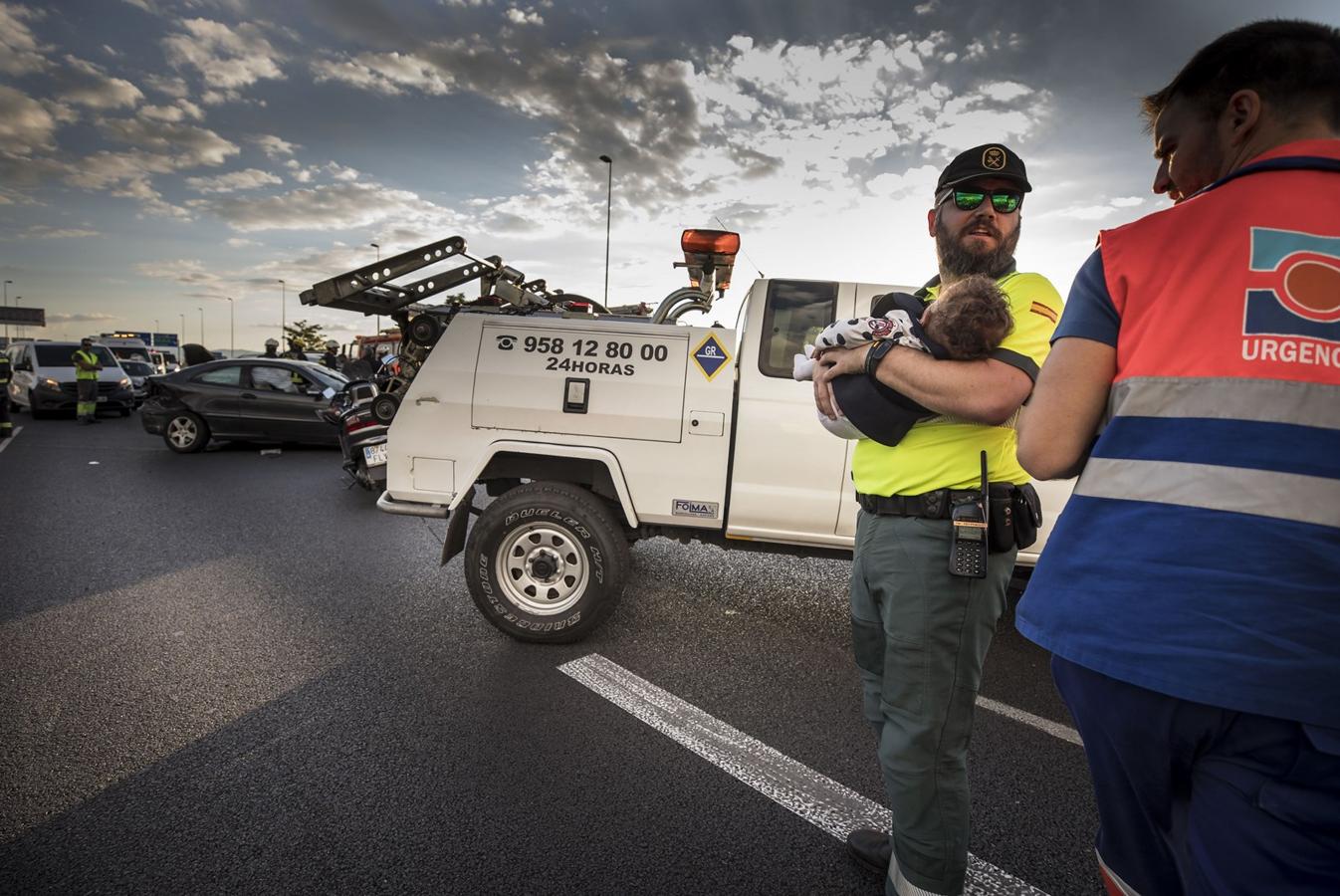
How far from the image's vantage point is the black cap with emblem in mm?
1806

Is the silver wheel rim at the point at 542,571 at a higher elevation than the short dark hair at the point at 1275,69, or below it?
below

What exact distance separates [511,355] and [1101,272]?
125 inches

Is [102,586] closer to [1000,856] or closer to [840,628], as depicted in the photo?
[840,628]

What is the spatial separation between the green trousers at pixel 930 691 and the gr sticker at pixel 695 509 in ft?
6.77

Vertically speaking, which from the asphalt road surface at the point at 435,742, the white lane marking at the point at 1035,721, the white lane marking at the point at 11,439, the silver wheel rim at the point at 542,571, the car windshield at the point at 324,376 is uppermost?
the car windshield at the point at 324,376

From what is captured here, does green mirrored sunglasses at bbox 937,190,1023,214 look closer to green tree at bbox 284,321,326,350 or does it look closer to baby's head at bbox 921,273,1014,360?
baby's head at bbox 921,273,1014,360

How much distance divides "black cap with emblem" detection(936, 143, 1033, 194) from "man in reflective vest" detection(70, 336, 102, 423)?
1879cm

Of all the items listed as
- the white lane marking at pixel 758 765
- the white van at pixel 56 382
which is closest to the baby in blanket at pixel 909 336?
the white lane marking at pixel 758 765

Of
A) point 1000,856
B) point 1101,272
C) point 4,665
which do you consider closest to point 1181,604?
point 1101,272

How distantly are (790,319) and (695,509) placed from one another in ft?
4.03

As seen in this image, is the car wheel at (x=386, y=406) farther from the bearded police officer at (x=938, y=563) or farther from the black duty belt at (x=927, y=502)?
the black duty belt at (x=927, y=502)

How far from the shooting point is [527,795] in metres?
2.45

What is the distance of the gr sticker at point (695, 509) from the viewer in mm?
3807

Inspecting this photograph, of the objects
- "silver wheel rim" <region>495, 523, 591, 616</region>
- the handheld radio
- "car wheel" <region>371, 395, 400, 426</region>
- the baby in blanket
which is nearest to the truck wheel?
"silver wheel rim" <region>495, 523, 591, 616</region>
